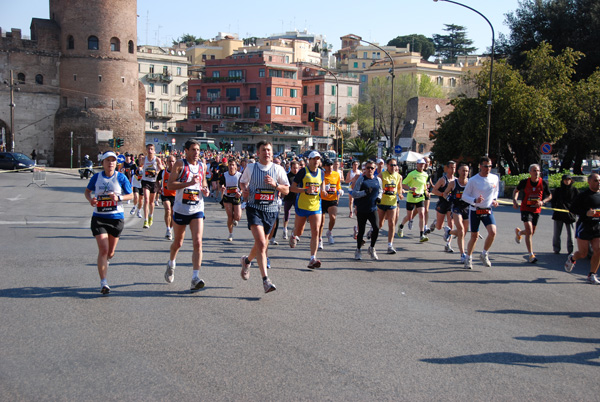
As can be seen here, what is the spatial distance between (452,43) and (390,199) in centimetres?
12081

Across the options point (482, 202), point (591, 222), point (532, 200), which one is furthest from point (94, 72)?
point (591, 222)

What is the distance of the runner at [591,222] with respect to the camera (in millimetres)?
9039

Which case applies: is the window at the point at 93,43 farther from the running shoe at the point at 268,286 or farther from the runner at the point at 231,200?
the running shoe at the point at 268,286

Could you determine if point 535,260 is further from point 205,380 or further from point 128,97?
point 128,97

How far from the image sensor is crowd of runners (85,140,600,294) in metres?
7.85

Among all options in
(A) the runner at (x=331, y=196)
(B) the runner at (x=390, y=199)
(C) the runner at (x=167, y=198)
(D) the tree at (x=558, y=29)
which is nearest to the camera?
(B) the runner at (x=390, y=199)

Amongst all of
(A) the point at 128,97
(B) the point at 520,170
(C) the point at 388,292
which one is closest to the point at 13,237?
(C) the point at 388,292

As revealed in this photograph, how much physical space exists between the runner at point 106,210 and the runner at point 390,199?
5377 millimetres

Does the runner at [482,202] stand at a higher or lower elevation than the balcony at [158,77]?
lower

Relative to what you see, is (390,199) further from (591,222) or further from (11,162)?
(11,162)

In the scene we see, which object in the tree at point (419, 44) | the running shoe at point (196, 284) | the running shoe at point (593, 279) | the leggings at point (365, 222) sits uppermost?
the tree at point (419, 44)

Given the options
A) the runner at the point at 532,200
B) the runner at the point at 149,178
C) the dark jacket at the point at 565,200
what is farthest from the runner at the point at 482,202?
the runner at the point at 149,178

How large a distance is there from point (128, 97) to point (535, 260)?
2255 inches

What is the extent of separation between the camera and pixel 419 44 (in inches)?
5320
